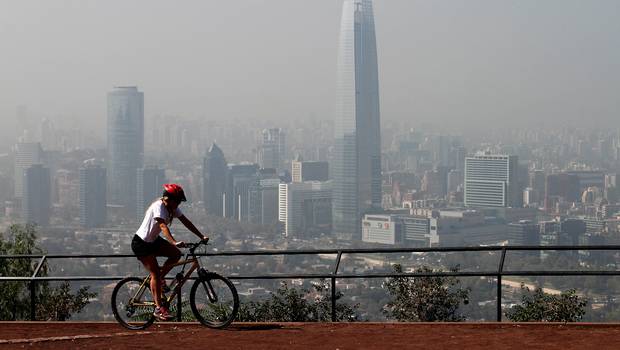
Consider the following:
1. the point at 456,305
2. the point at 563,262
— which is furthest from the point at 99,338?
the point at 563,262

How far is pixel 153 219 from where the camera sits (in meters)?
11.8

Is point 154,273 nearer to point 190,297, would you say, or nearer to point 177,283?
point 177,283

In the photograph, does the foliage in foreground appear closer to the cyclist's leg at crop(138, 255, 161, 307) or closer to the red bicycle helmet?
the cyclist's leg at crop(138, 255, 161, 307)

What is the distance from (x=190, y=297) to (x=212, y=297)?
0.32m

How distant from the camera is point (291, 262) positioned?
123 metres

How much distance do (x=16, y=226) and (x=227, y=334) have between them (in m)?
23.0

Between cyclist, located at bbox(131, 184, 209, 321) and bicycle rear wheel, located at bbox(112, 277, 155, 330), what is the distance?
0.14m

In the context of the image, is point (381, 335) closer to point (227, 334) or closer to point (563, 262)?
point (227, 334)

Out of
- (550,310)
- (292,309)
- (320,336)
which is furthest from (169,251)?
(550,310)

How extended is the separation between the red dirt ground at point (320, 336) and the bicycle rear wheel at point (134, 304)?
0.52 ft

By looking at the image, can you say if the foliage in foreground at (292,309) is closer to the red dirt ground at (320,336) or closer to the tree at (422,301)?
the tree at (422,301)

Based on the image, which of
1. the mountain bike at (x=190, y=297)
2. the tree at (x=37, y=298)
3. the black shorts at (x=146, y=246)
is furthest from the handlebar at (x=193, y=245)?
the tree at (x=37, y=298)

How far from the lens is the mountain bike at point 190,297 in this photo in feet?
39.5

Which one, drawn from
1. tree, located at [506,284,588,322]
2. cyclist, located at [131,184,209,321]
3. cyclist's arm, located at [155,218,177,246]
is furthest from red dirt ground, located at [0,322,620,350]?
tree, located at [506,284,588,322]
